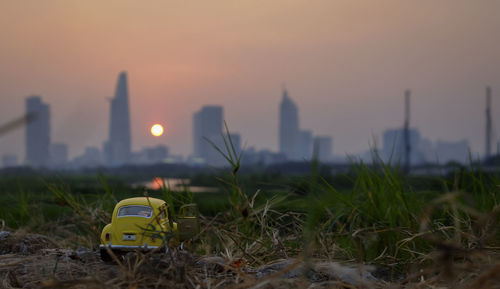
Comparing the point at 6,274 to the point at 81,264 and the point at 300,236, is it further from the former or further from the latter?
the point at 300,236

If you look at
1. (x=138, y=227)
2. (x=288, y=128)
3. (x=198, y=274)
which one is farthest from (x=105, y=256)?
(x=288, y=128)

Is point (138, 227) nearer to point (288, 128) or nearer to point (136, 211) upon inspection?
point (136, 211)

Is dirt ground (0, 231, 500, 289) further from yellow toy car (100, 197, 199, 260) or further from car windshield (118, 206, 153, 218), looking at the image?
car windshield (118, 206, 153, 218)

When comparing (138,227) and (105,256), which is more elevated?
(138,227)

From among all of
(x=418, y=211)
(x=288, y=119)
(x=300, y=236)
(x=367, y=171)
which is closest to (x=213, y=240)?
(x=300, y=236)

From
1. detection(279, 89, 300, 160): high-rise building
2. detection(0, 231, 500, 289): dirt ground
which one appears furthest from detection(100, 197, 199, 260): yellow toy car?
detection(279, 89, 300, 160): high-rise building

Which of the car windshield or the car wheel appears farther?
the car windshield

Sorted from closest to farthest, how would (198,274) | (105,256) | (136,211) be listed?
(198,274) < (105,256) < (136,211)

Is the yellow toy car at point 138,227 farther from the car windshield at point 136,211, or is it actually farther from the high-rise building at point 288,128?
the high-rise building at point 288,128
